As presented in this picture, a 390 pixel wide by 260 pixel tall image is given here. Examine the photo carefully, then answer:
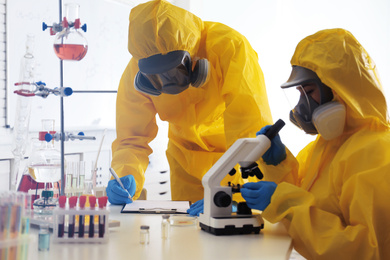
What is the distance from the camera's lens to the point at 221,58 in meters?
2.15

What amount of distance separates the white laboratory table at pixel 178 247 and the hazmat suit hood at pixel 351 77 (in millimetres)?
477

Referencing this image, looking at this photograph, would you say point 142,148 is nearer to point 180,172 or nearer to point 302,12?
point 180,172

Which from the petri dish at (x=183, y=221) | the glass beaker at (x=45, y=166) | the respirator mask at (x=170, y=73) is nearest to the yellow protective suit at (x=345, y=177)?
the petri dish at (x=183, y=221)

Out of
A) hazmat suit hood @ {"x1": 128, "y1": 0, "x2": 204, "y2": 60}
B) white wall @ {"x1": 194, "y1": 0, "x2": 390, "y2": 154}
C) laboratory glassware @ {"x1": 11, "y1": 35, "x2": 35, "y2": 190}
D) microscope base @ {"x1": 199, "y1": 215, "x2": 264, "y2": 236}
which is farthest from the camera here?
white wall @ {"x1": 194, "y1": 0, "x2": 390, "y2": 154}

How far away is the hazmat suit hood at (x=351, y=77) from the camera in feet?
5.11

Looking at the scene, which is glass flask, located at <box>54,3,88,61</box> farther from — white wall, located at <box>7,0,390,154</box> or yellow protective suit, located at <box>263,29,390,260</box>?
white wall, located at <box>7,0,390,154</box>

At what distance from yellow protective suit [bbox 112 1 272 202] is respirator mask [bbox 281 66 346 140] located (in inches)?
12.5

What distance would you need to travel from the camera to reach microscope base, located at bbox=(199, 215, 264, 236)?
1.49 meters

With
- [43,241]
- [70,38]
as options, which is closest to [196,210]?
[43,241]

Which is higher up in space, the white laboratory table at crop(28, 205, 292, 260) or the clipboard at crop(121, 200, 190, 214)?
the clipboard at crop(121, 200, 190, 214)

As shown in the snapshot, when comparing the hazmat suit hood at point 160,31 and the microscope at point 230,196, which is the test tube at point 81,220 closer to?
the microscope at point 230,196

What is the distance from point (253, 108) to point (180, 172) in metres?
0.66

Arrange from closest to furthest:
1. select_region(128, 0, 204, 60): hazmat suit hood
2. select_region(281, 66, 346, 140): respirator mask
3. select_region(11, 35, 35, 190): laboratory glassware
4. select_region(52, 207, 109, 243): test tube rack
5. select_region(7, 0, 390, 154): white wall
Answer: select_region(52, 207, 109, 243): test tube rack → select_region(281, 66, 346, 140): respirator mask → select_region(128, 0, 204, 60): hazmat suit hood → select_region(11, 35, 35, 190): laboratory glassware → select_region(7, 0, 390, 154): white wall

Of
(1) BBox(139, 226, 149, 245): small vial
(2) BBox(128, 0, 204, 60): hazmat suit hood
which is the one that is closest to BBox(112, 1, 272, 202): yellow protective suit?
(2) BBox(128, 0, 204, 60): hazmat suit hood
